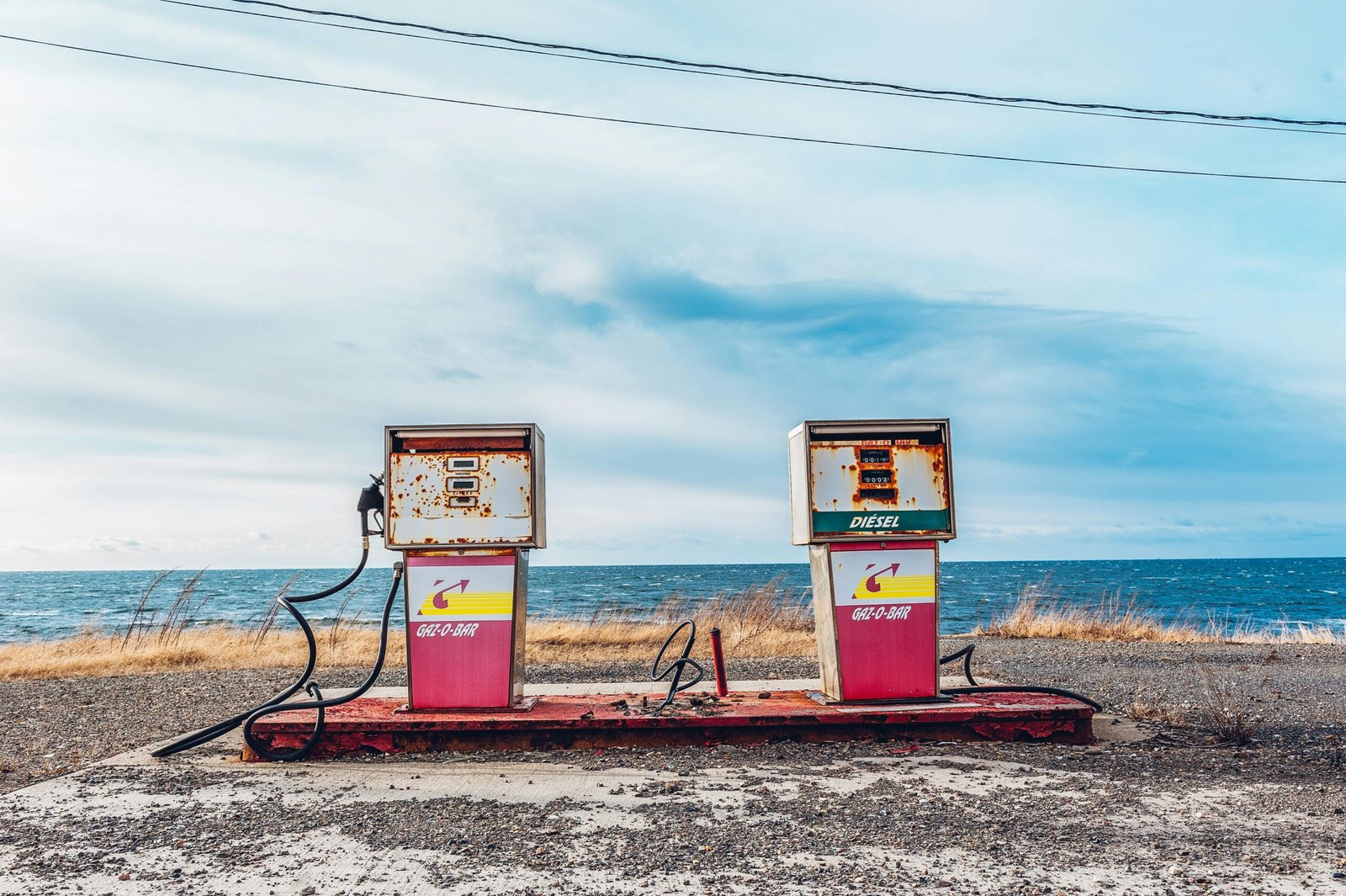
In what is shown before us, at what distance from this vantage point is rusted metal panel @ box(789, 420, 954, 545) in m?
6.70

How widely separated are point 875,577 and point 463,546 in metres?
2.83

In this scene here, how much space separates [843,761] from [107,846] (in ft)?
12.6

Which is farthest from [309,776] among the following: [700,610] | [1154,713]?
[700,610]

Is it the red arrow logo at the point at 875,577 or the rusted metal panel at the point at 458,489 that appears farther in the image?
the red arrow logo at the point at 875,577

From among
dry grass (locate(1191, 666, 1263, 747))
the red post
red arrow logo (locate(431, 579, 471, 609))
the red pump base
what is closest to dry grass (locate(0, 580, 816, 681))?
the red post

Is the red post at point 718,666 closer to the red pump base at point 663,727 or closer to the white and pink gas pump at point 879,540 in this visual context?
the red pump base at point 663,727

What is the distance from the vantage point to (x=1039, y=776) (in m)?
5.41

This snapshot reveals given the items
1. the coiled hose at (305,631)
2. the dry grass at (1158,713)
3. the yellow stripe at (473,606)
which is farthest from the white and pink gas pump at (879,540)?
the coiled hose at (305,631)

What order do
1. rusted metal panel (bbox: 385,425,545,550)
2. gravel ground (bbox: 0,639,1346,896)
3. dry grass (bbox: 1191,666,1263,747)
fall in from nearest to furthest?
gravel ground (bbox: 0,639,1346,896)
dry grass (bbox: 1191,666,1263,747)
rusted metal panel (bbox: 385,425,545,550)

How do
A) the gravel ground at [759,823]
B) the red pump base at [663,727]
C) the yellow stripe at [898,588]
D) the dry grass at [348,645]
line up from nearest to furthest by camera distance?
the gravel ground at [759,823]
the red pump base at [663,727]
the yellow stripe at [898,588]
the dry grass at [348,645]

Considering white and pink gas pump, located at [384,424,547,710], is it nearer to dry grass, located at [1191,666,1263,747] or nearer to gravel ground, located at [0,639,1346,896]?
gravel ground, located at [0,639,1346,896]

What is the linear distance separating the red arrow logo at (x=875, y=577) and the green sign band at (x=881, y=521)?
261mm

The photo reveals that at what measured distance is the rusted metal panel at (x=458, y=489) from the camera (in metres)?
6.52

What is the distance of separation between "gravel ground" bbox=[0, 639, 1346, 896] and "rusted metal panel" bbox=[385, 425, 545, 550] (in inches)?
56.1
